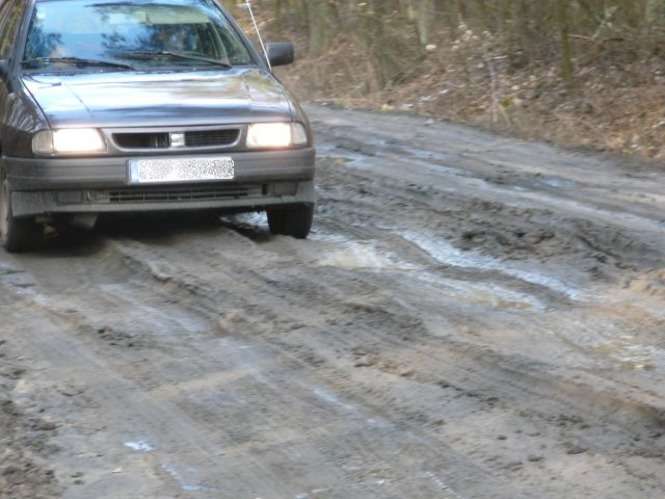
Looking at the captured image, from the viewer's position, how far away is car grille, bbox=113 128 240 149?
8734mm

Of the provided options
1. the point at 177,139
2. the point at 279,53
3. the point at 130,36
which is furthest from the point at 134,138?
the point at 279,53

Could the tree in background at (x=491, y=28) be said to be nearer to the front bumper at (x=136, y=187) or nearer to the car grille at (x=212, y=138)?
the front bumper at (x=136, y=187)

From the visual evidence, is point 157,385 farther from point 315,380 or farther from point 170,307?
point 170,307

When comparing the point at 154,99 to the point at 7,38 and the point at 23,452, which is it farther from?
the point at 23,452

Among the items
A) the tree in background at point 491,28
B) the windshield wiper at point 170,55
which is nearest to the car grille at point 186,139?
the windshield wiper at point 170,55

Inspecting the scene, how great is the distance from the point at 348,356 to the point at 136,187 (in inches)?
110

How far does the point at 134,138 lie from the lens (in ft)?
28.7

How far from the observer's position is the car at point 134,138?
341 inches

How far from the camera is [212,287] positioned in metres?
7.75

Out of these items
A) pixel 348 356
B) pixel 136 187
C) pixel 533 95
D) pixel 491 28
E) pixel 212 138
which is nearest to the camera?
pixel 348 356

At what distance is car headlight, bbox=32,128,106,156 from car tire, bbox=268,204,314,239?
4.12 feet

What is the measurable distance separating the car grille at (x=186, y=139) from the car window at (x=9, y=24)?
5.23 ft

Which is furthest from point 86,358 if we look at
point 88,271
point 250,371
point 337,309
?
point 88,271

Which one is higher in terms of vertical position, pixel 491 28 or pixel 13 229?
pixel 13 229
